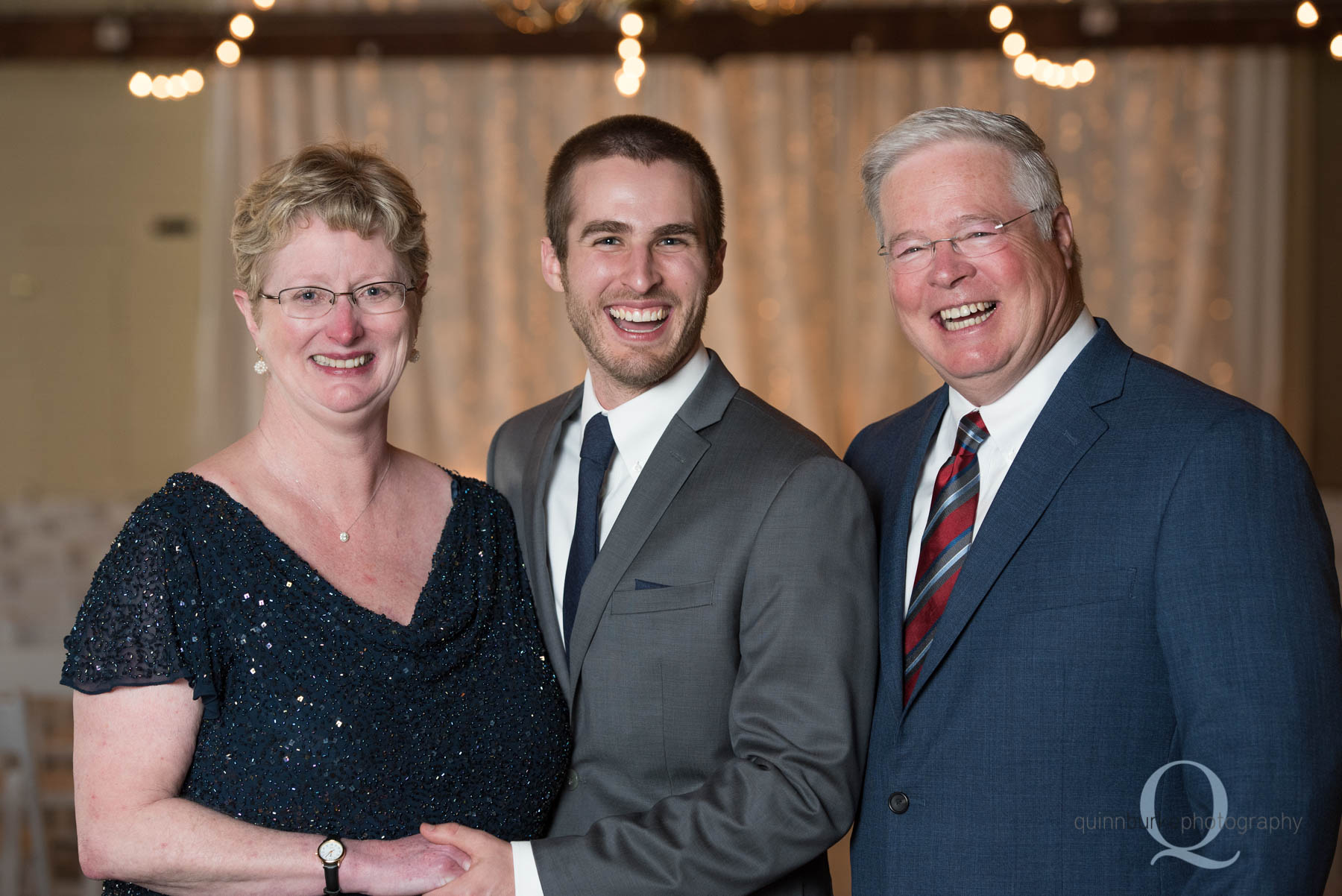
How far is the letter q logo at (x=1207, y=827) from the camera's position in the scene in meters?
1.74

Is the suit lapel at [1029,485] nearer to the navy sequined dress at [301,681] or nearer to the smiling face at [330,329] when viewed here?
the navy sequined dress at [301,681]

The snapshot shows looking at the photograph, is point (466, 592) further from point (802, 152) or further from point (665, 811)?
point (802, 152)

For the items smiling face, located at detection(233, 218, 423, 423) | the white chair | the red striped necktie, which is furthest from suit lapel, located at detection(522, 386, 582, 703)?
the white chair

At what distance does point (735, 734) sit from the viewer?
2025 millimetres

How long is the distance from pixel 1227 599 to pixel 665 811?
92 cm

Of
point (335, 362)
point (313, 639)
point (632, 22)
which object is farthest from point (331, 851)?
point (632, 22)

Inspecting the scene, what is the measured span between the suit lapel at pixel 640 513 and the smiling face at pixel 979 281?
0.44m

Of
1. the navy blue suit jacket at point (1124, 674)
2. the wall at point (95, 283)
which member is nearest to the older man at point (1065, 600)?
the navy blue suit jacket at point (1124, 674)

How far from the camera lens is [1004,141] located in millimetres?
2105

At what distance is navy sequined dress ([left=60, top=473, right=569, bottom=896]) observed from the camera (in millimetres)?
1876

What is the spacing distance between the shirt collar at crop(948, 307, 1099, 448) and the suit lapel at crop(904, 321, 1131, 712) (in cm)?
7

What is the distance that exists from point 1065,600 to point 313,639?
1194mm

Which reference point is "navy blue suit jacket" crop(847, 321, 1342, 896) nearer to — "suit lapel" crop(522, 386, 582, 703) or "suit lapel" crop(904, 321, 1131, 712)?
"suit lapel" crop(904, 321, 1131, 712)

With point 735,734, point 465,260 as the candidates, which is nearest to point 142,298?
point 465,260
